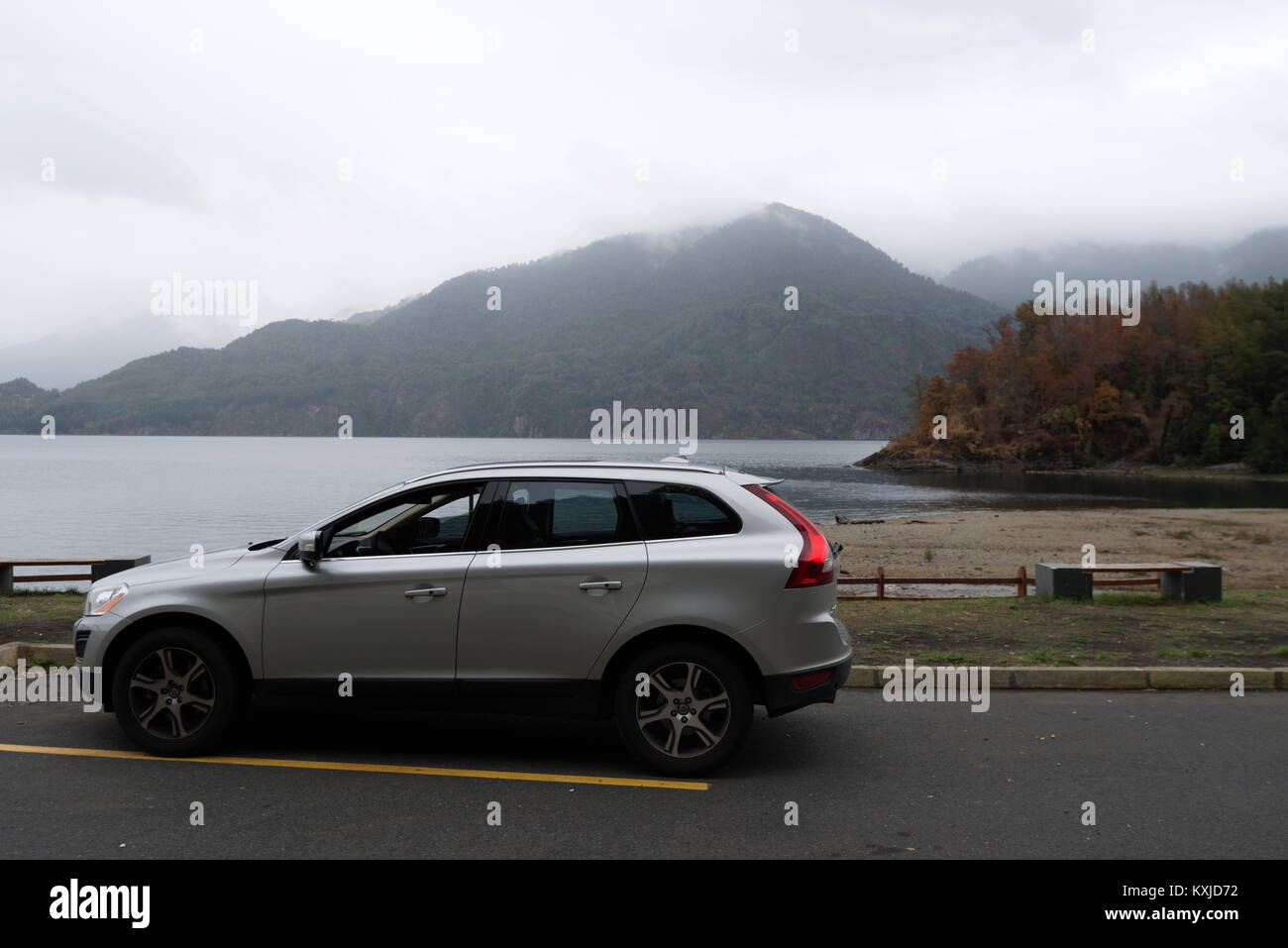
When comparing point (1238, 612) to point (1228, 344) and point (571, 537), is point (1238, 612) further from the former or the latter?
point (1228, 344)

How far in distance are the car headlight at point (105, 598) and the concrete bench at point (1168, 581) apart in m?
10.8

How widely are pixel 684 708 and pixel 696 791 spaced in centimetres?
47

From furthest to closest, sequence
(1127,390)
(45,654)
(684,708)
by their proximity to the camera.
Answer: (1127,390) < (45,654) < (684,708)

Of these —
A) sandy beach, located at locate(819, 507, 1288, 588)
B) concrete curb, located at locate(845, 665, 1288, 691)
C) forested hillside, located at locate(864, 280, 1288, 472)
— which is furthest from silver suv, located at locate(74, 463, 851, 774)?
forested hillside, located at locate(864, 280, 1288, 472)

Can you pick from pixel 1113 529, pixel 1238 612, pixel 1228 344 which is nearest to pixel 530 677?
pixel 1238 612

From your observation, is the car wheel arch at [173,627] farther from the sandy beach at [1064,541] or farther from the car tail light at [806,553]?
the sandy beach at [1064,541]

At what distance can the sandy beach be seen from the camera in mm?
29234

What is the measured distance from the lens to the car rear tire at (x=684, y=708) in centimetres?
568

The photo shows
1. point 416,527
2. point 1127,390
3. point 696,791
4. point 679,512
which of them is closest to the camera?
point 696,791

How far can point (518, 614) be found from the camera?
19.0 feet

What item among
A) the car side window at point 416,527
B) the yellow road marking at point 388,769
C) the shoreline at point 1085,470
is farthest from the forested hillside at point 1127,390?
the car side window at point 416,527

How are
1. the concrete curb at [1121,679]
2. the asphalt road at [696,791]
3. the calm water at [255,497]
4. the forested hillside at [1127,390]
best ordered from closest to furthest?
1. the asphalt road at [696,791]
2. the concrete curb at [1121,679]
3. the calm water at [255,497]
4. the forested hillside at [1127,390]

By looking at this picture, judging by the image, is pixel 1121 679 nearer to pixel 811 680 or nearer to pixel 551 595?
pixel 811 680

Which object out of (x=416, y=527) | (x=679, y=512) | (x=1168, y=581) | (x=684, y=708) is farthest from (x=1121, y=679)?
(x=416, y=527)
